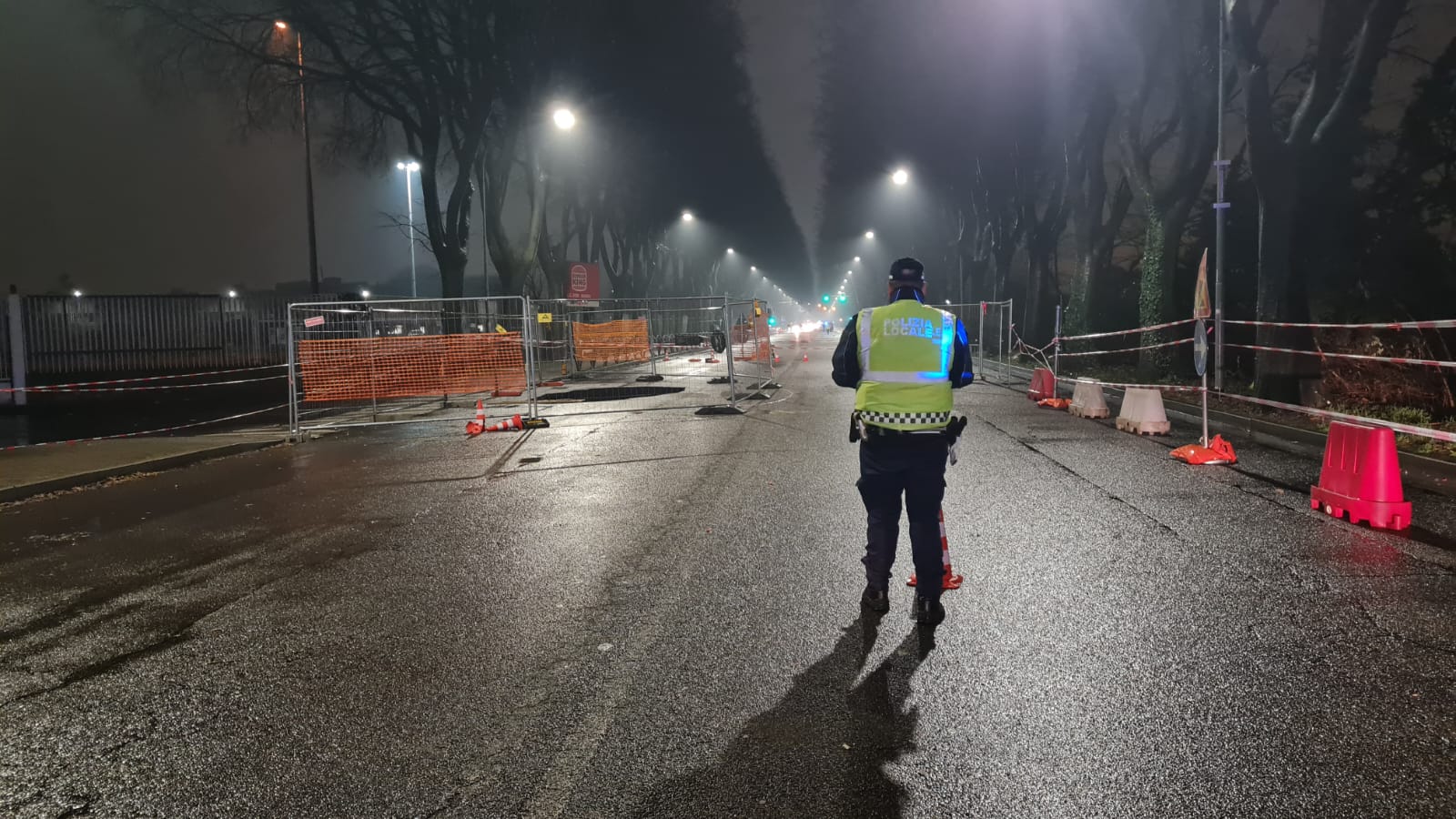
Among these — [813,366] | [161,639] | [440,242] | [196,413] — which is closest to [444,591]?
[161,639]

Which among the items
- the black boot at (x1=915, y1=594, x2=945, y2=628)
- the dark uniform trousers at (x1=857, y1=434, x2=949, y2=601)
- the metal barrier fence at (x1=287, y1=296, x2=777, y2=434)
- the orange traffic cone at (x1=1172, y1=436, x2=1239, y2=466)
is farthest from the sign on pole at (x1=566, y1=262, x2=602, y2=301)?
the black boot at (x1=915, y1=594, x2=945, y2=628)

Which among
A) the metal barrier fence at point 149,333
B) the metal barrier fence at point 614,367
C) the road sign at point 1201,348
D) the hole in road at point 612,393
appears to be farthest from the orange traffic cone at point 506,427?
the metal barrier fence at point 149,333

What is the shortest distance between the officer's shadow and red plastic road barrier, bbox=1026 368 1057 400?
15.1 metres

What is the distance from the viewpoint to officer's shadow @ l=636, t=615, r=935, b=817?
3.09 m

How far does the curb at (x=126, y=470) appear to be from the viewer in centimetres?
958

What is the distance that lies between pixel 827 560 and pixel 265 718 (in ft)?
11.9

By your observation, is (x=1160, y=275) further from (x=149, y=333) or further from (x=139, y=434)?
(x=149, y=333)

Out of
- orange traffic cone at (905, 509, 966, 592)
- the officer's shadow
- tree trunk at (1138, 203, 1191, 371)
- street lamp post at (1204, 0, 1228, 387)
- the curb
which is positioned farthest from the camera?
tree trunk at (1138, 203, 1191, 371)

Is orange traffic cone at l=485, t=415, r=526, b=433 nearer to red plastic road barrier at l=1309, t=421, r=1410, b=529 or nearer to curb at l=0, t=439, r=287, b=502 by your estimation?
curb at l=0, t=439, r=287, b=502

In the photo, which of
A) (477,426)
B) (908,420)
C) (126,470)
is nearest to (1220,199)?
(477,426)

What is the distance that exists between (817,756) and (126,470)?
35.6 ft

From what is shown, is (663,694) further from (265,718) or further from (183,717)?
(183,717)

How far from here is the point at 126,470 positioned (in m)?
11.0

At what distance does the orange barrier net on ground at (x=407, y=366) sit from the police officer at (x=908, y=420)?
43.6 ft
